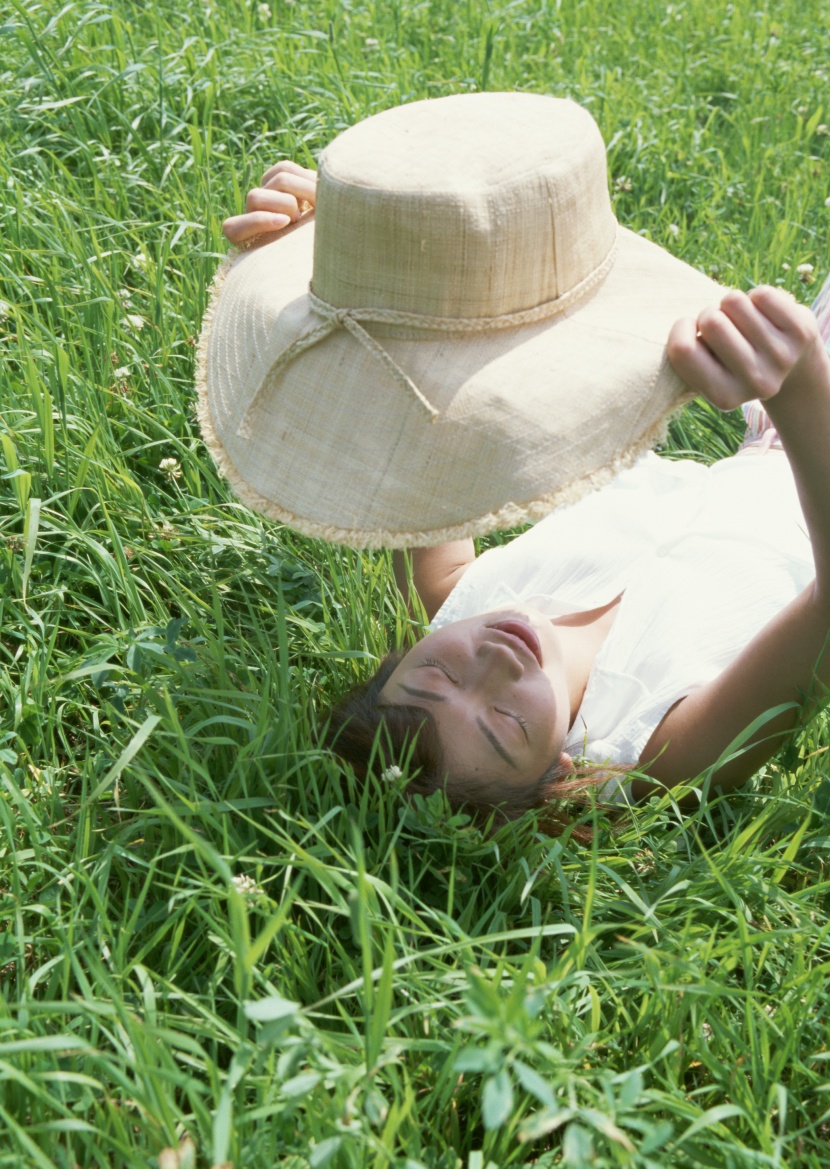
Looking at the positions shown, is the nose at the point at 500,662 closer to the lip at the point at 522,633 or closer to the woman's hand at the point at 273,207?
the lip at the point at 522,633

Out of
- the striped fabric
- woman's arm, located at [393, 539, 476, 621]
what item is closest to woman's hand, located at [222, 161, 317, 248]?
woman's arm, located at [393, 539, 476, 621]

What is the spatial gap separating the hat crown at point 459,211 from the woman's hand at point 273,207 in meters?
0.50

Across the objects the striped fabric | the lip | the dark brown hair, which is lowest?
the dark brown hair

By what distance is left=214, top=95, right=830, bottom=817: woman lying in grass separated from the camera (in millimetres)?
1717

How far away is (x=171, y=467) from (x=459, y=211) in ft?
4.45

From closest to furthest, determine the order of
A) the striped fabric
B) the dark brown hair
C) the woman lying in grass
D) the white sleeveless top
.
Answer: the woman lying in grass < the dark brown hair < the white sleeveless top < the striped fabric

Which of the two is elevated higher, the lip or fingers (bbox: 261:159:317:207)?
fingers (bbox: 261:159:317:207)

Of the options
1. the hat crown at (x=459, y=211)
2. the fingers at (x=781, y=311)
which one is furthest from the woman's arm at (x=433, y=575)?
the fingers at (x=781, y=311)

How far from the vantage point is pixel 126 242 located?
3.18 m

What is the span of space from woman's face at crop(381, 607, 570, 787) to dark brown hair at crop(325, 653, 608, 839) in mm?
23

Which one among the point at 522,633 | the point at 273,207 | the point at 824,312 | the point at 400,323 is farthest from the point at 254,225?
the point at 824,312

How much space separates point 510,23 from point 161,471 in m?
2.93

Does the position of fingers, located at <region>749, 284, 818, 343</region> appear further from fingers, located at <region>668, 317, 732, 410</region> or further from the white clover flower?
the white clover flower

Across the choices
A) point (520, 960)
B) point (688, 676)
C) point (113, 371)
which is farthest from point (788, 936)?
point (113, 371)
